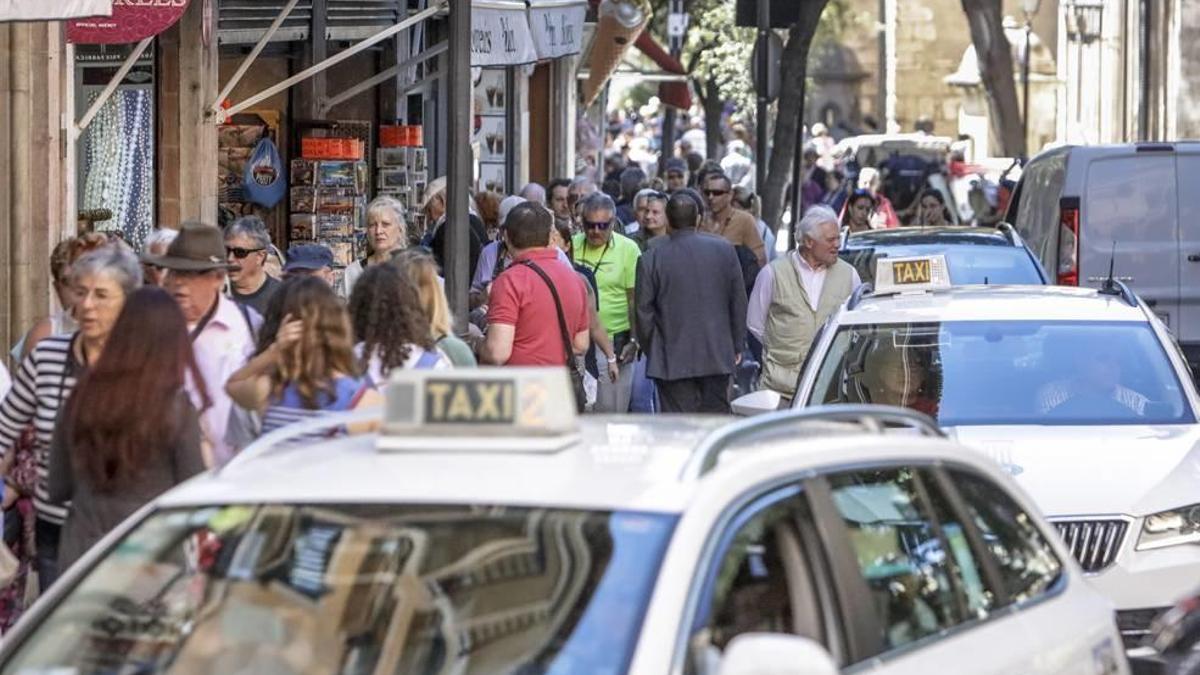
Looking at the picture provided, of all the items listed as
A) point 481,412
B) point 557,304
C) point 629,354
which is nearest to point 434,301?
point 557,304

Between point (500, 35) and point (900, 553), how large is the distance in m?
13.8

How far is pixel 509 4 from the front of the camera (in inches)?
758

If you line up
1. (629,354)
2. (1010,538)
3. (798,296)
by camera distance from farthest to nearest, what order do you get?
(629,354)
(798,296)
(1010,538)

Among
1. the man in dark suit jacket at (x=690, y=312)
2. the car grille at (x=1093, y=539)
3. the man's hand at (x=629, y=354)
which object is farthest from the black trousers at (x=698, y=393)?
the car grille at (x=1093, y=539)

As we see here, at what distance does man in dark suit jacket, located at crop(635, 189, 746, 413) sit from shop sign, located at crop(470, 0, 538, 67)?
4.88 meters

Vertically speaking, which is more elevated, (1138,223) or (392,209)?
(392,209)

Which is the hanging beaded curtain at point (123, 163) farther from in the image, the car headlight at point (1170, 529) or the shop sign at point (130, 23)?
the car headlight at point (1170, 529)

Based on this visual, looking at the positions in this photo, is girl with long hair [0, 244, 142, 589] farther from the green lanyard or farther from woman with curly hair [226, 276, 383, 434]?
the green lanyard

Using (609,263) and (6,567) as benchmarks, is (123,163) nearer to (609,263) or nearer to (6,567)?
(609,263)

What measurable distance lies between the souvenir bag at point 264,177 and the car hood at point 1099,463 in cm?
852

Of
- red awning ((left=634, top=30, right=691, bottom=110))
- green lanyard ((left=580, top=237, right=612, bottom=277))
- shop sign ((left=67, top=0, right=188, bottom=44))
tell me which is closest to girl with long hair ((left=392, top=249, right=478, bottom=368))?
shop sign ((left=67, top=0, right=188, bottom=44))

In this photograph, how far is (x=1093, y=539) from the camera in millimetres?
8781

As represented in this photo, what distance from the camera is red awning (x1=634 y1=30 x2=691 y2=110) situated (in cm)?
3494

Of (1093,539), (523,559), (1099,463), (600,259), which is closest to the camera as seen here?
(523,559)
